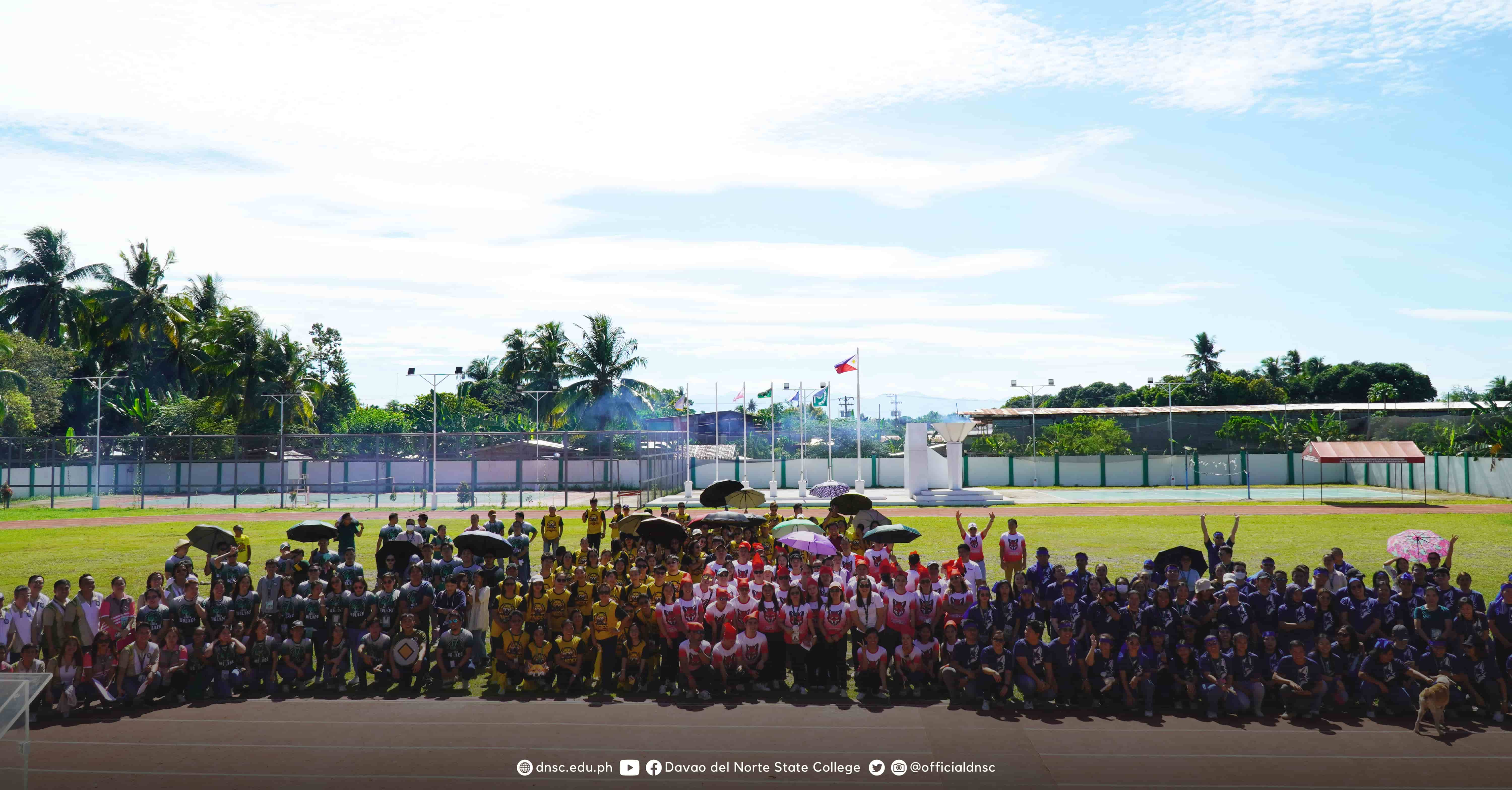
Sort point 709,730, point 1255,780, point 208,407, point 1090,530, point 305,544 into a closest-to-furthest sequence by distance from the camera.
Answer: point 1255,780
point 709,730
point 305,544
point 1090,530
point 208,407

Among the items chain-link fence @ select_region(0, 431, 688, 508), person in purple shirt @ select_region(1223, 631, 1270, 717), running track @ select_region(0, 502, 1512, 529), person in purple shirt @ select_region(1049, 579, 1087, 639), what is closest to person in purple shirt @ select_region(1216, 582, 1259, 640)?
person in purple shirt @ select_region(1223, 631, 1270, 717)

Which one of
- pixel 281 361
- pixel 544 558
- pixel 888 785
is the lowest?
pixel 888 785

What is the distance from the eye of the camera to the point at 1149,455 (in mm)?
55094

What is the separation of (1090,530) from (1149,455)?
94.7ft

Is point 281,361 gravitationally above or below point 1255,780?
above

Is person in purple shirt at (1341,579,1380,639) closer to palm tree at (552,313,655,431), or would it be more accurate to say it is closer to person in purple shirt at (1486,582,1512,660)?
person in purple shirt at (1486,582,1512,660)

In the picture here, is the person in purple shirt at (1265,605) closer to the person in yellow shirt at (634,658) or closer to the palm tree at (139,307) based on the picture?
the person in yellow shirt at (634,658)

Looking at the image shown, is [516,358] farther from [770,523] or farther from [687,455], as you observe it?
[770,523]

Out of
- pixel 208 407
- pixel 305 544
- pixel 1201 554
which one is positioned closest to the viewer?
pixel 1201 554

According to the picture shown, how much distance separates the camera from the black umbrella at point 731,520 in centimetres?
1775

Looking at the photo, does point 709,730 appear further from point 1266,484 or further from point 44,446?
point 44,446

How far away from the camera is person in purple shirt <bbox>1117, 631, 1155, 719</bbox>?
10406 millimetres

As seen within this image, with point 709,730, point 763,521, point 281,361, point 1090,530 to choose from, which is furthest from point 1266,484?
point 281,361

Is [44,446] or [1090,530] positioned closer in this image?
[1090,530]
